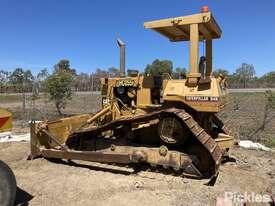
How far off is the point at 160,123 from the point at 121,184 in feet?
4.58

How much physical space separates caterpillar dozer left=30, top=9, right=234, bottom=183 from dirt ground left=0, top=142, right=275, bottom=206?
287 millimetres

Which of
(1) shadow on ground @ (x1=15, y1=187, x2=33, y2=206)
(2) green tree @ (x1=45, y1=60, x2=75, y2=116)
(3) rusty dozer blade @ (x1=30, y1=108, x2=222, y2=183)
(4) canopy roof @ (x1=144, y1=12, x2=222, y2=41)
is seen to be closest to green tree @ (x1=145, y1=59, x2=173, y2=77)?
(4) canopy roof @ (x1=144, y1=12, x2=222, y2=41)

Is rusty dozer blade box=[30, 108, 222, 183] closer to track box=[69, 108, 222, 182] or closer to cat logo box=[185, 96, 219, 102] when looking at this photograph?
track box=[69, 108, 222, 182]

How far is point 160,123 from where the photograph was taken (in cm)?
698

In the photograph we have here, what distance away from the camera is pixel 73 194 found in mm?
5973

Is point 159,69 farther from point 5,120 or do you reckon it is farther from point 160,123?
point 5,120

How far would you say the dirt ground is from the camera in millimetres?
5738

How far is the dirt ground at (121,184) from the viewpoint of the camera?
5738mm

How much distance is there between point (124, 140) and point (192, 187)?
2.00 m

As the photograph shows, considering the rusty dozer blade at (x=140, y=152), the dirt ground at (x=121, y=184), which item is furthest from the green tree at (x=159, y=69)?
the dirt ground at (x=121, y=184)

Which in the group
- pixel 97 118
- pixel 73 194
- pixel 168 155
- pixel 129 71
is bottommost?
pixel 73 194

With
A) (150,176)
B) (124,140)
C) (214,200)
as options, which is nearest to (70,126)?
(124,140)

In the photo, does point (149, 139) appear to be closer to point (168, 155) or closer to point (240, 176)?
point (168, 155)

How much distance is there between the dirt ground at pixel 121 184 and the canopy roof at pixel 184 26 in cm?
292
